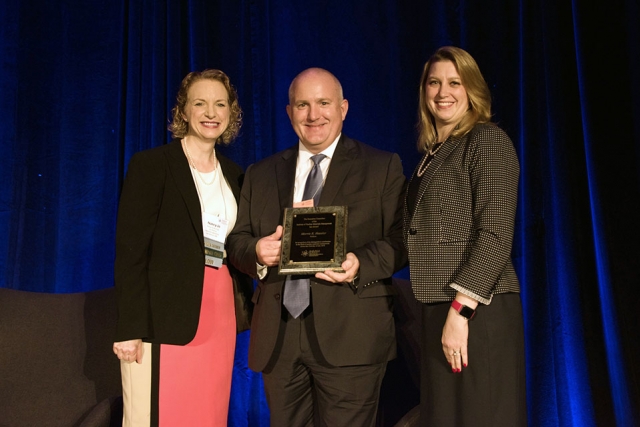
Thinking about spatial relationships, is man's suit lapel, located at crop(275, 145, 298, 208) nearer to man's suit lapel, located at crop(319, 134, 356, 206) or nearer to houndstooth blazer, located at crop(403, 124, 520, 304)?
man's suit lapel, located at crop(319, 134, 356, 206)

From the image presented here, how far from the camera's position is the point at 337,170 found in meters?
2.46

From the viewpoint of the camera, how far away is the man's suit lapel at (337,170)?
94.6 inches

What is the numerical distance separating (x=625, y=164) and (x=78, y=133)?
3.40 m

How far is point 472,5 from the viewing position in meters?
3.44

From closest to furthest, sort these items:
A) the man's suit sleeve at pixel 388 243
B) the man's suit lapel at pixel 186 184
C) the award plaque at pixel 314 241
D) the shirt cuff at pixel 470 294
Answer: the shirt cuff at pixel 470 294, the award plaque at pixel 314 241, the man's suit sleeve at pixel 388 243, the man's suit lapel at pixel 186 184

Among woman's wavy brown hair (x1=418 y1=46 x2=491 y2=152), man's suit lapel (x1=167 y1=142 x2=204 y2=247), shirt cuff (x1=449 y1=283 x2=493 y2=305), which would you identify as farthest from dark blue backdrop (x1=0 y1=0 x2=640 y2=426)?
man's suit lapel (x1=167 y1=142 x2=204 y2=247)

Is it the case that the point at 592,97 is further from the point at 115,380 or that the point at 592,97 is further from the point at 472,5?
the point at 115,380

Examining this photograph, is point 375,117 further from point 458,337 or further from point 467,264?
point 458,337

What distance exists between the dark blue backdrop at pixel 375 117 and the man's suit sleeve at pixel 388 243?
41.8 inches

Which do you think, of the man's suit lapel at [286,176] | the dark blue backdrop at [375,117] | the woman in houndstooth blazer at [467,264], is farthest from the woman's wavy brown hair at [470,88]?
the dark blue backdrop at [375,117]

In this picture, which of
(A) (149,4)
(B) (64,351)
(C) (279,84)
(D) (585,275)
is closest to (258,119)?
(C) (279,84)

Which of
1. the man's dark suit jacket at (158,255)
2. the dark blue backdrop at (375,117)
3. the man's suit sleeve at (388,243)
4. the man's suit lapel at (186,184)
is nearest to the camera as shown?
the man's suit sleeve at (388,243)

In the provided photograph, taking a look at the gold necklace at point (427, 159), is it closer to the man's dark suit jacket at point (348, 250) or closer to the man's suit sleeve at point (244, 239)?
the man's dark suit jacket at point (348, 250)

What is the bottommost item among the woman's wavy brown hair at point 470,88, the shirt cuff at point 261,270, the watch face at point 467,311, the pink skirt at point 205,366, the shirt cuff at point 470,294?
the pink skirt at point 205,366
